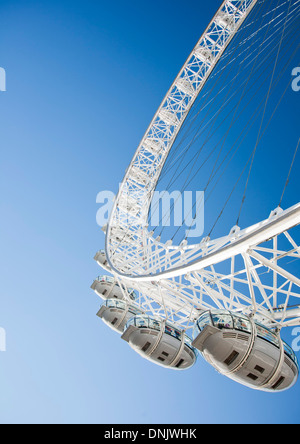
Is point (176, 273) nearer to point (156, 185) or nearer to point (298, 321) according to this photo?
point (298, 321)

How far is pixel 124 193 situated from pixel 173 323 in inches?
541

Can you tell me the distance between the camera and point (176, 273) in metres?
11.4

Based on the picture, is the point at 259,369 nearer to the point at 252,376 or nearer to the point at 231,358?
the point at 252,376

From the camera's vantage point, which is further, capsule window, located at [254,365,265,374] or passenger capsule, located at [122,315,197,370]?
passenger capsule, located at [122,315,197,370]

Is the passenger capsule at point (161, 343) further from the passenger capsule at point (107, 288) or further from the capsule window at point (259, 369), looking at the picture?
the passenger capsule at point (107, 288)

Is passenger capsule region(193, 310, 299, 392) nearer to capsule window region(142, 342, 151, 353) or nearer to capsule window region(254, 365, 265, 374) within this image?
capsule window region(254, 365, 265, 374)

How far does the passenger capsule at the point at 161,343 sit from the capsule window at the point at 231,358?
3.76 metres

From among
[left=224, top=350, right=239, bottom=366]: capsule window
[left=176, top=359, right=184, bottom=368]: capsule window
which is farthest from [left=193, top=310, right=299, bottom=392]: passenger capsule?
[left=176, top=359, right=184, bottom=368]: capsule window

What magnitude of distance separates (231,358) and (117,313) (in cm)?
884

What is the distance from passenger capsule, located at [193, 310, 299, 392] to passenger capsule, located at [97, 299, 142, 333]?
7.67 m

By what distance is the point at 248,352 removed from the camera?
348 inches

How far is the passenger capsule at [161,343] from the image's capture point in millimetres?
12477

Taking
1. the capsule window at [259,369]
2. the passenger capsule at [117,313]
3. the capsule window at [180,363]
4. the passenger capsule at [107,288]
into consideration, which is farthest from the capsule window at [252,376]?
the passenger capsule at [107,288]

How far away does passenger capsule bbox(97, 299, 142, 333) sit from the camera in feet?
55.4
